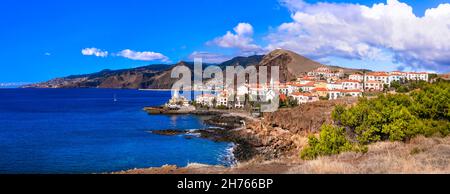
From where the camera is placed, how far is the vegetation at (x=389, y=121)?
77.0 feet

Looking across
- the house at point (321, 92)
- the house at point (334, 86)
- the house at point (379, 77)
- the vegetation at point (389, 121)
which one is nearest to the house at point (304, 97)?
the house at point (321, 92)

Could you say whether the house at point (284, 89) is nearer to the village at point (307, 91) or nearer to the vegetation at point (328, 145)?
the village at point (307, 91)

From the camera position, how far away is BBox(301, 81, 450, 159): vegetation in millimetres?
23484

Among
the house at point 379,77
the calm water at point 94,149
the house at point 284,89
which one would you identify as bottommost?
the calm water at point 94,149

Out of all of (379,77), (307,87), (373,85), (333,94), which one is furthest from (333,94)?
(379,77)

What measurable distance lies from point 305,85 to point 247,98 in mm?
Answer: 12693

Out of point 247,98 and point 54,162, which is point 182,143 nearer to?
point 54,162

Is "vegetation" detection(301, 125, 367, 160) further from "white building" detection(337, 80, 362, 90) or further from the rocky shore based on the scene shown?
"white building" detection(337, 80, 362, 90)

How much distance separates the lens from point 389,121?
86.0 ft

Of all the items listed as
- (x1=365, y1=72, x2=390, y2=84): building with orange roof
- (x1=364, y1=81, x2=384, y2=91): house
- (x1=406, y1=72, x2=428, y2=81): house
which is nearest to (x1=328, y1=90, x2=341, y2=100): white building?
(x1=364, y1=81, x2=384, y2=91): house

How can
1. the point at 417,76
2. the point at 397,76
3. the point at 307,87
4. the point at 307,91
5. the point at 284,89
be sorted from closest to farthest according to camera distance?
the point at 417,76, the point at 397,76, the point at 307,91, the point at 307,87, the point at 284,89

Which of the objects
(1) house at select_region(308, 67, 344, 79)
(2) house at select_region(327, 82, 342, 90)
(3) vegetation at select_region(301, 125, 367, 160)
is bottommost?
(3) vegetation at select_region(301, 125, 367, 160)

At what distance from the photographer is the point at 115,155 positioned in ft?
128

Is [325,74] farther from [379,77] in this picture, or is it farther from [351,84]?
[351,84]
